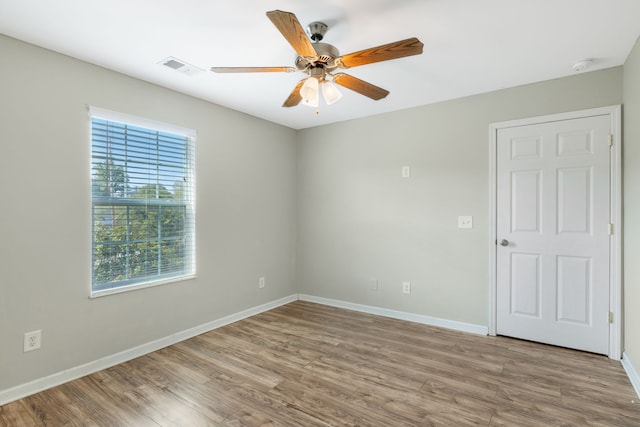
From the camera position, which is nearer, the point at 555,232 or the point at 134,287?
the point at 134,287

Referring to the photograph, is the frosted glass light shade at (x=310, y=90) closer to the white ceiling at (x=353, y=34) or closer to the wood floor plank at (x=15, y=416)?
the white ceiling at (x=353, y=34)

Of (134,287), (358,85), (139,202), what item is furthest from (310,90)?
(134,287)

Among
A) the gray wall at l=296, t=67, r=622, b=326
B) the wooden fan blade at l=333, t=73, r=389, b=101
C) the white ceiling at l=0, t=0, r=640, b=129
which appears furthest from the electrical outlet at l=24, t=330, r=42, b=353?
the gray wall at l=296, t=67, r=622, b=326

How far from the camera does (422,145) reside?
11.7ft

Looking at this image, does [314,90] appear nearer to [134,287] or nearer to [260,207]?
[260,207]

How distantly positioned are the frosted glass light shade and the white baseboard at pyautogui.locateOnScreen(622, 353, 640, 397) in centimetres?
293

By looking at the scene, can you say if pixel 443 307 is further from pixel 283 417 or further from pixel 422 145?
pixel 283 417

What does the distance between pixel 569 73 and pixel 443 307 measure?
2.46m

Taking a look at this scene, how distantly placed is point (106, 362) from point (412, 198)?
3255 millimetres

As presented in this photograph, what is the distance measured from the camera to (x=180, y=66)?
2.59 meters

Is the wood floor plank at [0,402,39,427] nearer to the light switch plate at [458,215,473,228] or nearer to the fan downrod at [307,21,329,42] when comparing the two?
the fan downrod at [307,21,329,42]

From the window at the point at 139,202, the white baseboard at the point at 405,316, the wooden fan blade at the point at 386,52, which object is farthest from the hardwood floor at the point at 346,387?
the wooden fan blade at the point at 386,52

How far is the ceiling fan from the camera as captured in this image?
165cm

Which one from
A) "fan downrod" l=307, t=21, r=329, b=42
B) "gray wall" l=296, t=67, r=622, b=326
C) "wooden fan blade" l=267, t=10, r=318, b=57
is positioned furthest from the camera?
"gray wall" l=296, t=67, r=622, b=326
